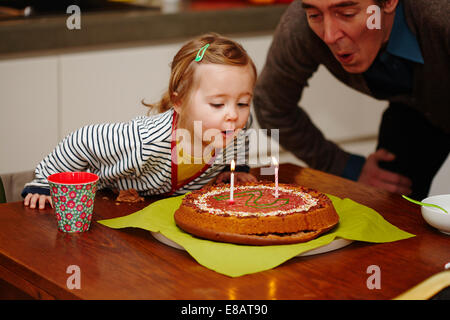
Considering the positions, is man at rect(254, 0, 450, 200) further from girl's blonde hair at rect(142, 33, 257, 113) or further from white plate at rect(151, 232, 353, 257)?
white plate at rect(151, 232, 353, 257)

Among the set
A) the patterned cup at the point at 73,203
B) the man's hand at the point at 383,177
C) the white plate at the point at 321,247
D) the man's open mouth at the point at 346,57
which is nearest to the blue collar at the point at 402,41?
the man's open mouth at the point at 346,57

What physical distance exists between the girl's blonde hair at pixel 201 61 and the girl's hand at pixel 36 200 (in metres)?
0.36

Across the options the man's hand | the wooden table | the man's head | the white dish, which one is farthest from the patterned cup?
the man's hand

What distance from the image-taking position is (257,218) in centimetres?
117

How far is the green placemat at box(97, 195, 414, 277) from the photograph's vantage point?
1.10 meters

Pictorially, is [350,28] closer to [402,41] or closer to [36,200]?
[402,41]

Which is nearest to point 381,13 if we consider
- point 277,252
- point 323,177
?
point 323,177

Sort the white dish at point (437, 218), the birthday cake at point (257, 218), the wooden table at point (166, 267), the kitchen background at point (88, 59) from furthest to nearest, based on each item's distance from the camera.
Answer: the kitchen background at point (88, 59) → the white dish at point (437, 218) → the birthday cake at point (257, 218) → the wooden table at point (166, 267)

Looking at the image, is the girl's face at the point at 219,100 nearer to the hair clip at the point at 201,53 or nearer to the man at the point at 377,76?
the hair clip at the point at 201,53

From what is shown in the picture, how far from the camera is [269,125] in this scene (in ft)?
7.52

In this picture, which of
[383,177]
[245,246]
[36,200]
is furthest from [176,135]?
[383,177]

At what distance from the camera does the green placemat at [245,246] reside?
110cm

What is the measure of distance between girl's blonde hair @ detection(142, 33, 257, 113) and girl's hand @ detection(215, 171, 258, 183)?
0.70 ft
